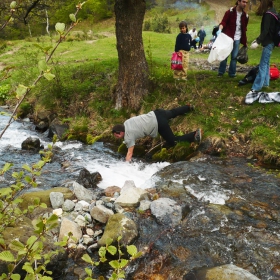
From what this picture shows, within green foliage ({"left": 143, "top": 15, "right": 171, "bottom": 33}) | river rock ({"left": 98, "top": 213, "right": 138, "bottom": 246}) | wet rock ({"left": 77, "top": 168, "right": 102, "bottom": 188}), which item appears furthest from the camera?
green foliage ({"left": 143, "top": 15, "right": 171, "bottom": 33})

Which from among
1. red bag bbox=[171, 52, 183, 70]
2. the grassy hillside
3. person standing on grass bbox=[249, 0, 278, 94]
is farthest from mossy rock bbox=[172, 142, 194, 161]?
red bag bbox=[171, 52, 183, 70]

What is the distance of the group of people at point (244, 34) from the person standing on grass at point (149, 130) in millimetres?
2175

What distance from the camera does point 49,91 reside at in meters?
10.9

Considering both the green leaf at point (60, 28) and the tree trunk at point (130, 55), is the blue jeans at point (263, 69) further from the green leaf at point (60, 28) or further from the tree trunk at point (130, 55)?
the green leaf at point (60, 28)

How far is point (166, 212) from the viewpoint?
16.2 ft

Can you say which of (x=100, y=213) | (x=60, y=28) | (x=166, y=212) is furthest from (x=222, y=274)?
(x=60, y=28)

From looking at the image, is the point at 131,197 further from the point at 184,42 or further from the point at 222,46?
the point at 184,42

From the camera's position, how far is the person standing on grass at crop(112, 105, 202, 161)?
6.89 m

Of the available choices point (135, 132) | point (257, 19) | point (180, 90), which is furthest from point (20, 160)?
point (257, 19)

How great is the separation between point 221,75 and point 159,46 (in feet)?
37.5

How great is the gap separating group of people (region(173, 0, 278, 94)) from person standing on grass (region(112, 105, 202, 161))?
2175 mm

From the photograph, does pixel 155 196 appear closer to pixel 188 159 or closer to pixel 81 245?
pixel 81 245

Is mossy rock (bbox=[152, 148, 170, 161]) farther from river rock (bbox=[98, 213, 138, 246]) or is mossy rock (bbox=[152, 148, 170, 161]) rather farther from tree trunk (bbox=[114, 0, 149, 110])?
river rock (bbox=[98, 213, 138, 246])

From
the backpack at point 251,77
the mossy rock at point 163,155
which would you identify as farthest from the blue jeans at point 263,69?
the mossy rock at point 163,155
